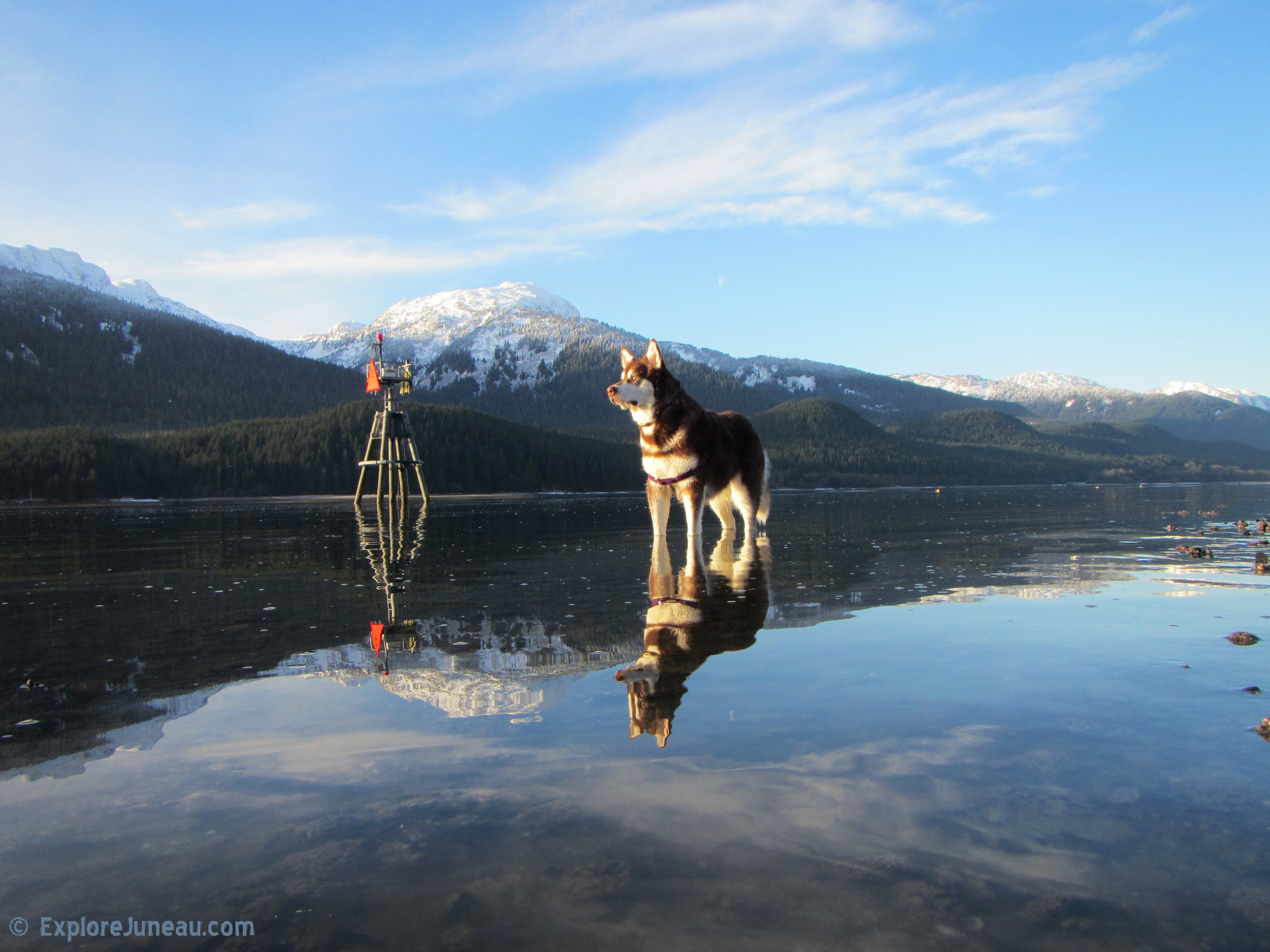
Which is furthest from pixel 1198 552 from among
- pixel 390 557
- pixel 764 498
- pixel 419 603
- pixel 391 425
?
pixel 391 425

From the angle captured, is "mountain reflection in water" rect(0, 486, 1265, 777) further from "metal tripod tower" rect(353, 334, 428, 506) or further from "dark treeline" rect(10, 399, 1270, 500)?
"dark treeline" rect(10, 399, 1270, 500)

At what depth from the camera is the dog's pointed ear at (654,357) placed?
10.4 metres

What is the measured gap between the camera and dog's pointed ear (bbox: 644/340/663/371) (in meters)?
10.4

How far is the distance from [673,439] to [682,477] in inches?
27.1

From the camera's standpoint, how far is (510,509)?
49.6 meters

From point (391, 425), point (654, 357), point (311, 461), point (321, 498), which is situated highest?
point (311, 461)

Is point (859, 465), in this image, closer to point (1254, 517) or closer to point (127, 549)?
point (1254, 517)

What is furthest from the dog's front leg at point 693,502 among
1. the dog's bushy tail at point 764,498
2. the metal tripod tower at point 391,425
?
the metal tripod tower at point 391,425

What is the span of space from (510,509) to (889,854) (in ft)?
157

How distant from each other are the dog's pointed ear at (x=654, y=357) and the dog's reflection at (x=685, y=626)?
282 centimetres

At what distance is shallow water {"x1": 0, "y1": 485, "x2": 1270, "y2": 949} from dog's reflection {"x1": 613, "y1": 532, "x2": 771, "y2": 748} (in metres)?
0.04

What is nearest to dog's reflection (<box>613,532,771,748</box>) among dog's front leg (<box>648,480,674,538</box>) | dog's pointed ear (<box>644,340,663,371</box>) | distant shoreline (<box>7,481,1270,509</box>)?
dog's front leg (<box>648,480,674,538</box>)

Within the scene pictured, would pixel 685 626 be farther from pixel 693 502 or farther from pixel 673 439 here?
pixel 693 502

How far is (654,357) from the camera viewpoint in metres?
10.6
